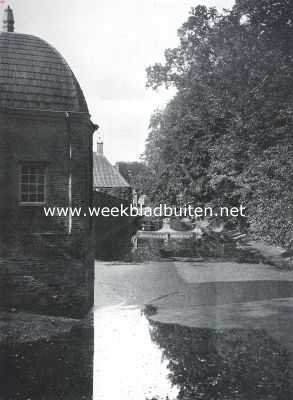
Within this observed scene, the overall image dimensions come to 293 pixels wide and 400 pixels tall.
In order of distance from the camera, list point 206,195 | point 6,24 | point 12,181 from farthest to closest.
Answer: point 206,195 → point 6,24 → point 12,181

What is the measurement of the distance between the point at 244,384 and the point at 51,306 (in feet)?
22.7

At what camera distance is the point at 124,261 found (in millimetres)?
24484

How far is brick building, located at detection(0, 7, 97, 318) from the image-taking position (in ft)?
43.8

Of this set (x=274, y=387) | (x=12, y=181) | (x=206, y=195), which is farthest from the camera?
(x=206, y=195)

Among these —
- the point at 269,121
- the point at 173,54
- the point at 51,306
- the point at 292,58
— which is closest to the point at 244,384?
the point at 51,306

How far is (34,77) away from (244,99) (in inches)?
310

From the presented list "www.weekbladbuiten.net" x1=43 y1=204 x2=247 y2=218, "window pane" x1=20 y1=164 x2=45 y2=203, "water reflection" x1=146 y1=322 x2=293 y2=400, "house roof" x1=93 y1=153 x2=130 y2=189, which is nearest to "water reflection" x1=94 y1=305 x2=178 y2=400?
"water reflection" x1=146 y1=322 x2=293 y2=400

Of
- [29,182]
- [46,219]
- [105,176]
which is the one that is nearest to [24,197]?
[29,182]

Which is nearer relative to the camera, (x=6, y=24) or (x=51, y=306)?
(x=51, y=306)

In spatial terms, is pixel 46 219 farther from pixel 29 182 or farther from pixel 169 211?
pixel 169 211

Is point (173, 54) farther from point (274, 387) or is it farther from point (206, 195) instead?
point (274, 387)

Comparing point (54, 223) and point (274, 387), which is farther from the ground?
point (54, 223)

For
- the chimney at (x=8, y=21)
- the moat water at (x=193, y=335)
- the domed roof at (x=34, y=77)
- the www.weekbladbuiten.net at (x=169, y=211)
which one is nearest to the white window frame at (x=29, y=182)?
the www.weekbladbuiten.net at (x=169, y=211)

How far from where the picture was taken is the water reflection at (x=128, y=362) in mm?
8188
